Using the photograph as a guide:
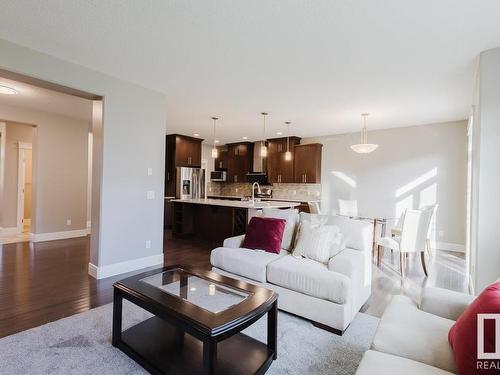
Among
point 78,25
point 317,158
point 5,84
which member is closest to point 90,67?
point 78,25

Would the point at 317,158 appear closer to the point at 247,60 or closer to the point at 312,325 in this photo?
the point at 247,60

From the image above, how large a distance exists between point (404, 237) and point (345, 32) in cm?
282

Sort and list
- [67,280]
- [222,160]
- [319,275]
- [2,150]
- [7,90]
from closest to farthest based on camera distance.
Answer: [319,275]
[67,280]
[7,90]
[2,150]
[222,160]

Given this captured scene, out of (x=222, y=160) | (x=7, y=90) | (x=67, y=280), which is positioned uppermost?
(x=7, y=90)

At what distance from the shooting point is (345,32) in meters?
2.39

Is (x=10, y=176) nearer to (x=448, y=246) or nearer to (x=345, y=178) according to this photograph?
(x=345, y=178)

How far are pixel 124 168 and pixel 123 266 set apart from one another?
1.36m

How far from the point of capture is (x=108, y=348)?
6.36 feet

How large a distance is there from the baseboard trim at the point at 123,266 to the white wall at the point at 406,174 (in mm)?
4802

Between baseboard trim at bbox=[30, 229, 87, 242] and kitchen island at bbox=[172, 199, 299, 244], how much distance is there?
2.08 meters

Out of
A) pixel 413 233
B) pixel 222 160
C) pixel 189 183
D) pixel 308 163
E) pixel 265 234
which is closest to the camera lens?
pixel 265 234

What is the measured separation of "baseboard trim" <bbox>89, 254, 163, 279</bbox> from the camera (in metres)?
3.39

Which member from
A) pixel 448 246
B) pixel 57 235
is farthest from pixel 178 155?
pixel 448 246
